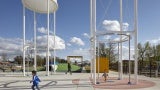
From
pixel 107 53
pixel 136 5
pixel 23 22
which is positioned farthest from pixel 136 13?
pixel 107 53

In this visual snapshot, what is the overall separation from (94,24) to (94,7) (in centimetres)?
126

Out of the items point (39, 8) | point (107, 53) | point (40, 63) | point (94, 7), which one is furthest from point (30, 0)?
point (40, 63)

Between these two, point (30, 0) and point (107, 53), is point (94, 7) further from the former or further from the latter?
point (107, 53)

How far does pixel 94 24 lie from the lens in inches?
927

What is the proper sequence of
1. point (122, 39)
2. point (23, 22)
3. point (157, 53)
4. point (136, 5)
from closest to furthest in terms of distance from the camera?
point (136, 5), point (122, 39), point (23, 22), point (157, 53)

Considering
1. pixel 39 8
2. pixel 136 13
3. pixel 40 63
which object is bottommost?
pixel 40 63

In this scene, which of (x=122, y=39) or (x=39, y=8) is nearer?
(x=122, y=39)

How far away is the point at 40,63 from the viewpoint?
8325 cm

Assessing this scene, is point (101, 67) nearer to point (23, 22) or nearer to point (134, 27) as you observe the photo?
point (23, 22)

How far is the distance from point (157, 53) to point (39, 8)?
48.7m

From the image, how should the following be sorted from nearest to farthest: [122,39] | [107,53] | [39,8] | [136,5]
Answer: [136,5], [122,39], [39,8], [107,53]

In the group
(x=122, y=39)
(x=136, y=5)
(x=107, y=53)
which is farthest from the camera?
(x=107, y=53)

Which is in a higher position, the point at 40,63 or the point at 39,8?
the point at 39,8

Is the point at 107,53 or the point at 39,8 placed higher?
the point at 39,8
